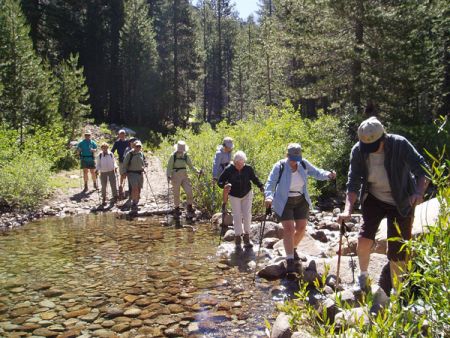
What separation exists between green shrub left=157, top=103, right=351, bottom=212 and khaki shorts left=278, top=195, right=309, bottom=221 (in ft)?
15.5

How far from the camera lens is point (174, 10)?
41.7 metres

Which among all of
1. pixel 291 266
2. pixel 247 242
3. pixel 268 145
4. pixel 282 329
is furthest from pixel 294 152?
pixel 268 145

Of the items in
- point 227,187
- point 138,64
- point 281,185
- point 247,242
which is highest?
point 138,64

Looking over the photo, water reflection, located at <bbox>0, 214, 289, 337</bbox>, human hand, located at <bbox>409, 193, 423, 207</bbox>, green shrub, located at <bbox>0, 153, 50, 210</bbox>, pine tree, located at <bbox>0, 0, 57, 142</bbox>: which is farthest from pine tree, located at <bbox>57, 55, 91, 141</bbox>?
human hand, located at <bbox>409, 193, 423, 207</bbox>

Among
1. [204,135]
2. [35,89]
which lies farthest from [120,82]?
[204,135]

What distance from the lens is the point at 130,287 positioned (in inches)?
279

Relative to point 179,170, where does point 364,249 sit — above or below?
below

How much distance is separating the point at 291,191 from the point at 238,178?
171 cm

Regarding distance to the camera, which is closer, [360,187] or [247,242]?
[360,187]

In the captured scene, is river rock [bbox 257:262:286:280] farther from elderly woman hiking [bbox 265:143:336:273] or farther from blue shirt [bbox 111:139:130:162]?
blue shirt [bbox 111:139:130:162]

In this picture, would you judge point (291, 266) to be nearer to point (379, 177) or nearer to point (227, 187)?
point (227, 187)

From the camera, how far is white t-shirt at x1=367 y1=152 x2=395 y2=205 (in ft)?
15.9

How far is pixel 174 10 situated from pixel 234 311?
39.9 metres

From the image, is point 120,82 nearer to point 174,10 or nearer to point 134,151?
point 174,10
